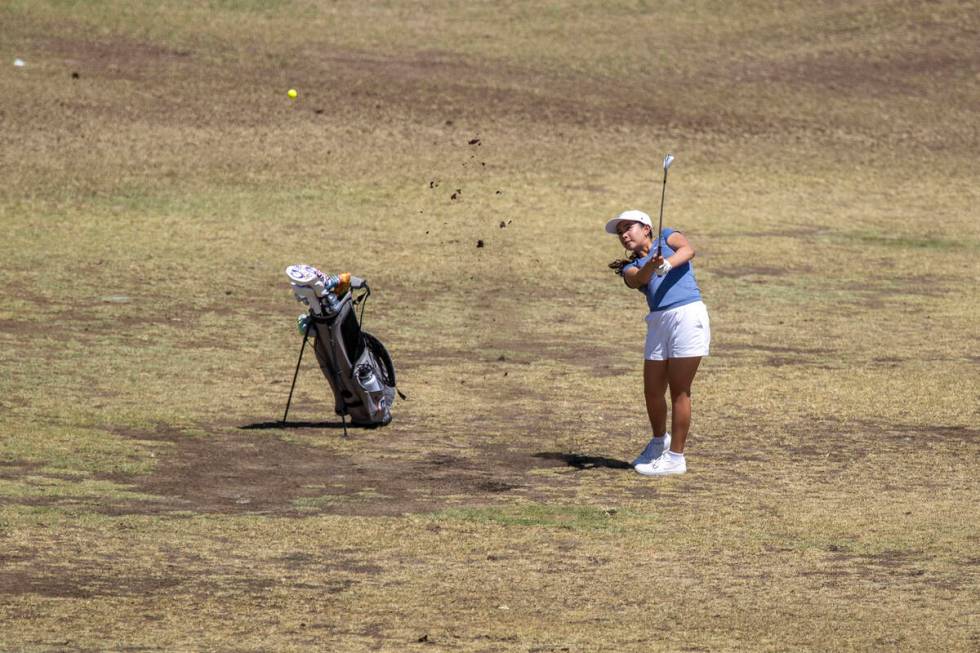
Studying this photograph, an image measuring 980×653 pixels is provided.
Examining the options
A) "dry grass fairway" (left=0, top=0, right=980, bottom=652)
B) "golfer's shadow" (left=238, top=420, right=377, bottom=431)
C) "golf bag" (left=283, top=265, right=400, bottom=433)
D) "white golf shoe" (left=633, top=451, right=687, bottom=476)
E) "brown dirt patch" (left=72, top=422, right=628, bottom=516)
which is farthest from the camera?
"golfer's shadow" (left=238, top=420, right=377, bottom=431)

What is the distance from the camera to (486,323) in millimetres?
17891

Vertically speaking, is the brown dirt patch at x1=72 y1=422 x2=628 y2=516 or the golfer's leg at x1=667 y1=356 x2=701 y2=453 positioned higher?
the golfer's leg at x1=667 y1=356 x2=701 y2=453

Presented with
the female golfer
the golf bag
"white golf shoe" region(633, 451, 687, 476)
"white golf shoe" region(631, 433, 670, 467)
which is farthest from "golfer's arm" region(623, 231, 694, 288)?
the golf bag

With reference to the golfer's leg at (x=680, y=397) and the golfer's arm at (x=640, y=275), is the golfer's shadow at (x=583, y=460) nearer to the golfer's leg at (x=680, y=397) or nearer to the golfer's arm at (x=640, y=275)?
the golfer's leg at (x=680, y=397)

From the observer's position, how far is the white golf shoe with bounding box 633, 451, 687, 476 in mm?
11531

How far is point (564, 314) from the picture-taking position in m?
18.6

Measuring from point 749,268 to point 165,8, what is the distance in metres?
18.4

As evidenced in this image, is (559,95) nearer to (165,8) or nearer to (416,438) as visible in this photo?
(165,8)

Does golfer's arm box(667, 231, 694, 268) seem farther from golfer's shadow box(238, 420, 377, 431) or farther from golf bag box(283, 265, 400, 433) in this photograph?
golfer's shadow box(238, 420, 377, 431)

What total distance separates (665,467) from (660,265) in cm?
145

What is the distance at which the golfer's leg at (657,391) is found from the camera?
1173 centimetres

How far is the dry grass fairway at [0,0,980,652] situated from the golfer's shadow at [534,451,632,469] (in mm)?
41

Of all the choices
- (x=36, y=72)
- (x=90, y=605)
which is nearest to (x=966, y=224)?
(x=36, y=72)

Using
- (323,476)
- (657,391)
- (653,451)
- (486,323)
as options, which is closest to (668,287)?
(657,391)
